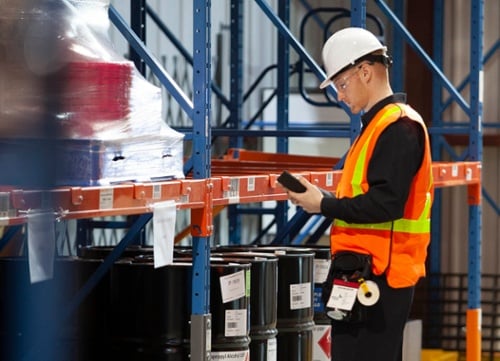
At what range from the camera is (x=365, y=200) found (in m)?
4.95

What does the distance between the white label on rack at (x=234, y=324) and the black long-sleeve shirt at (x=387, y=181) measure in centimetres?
101

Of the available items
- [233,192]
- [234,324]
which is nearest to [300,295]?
[234,324]

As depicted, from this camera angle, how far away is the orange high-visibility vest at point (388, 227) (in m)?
5.07

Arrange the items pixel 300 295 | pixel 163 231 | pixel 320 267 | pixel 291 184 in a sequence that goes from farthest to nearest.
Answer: pixel 320 267 < pixel 300 295 < pixel 291 184 < pixel 163 231

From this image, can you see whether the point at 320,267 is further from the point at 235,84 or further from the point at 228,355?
the point at 235,84

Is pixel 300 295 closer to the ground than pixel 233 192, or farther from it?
closer to the ground

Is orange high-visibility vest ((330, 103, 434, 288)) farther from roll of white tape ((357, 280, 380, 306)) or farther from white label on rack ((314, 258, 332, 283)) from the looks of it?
white label on rack ((314, 258, 332, 283))

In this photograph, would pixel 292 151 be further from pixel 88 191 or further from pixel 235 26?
pixel 88 191

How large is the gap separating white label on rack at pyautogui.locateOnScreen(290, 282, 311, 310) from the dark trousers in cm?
136

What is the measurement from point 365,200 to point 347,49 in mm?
667

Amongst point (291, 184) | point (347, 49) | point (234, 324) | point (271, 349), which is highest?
point (347, 49)

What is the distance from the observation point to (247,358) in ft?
19.2

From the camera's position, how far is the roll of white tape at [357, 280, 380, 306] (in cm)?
509

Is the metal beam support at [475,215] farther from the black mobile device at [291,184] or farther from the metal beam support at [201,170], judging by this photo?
the black mobile device at [291,184]
